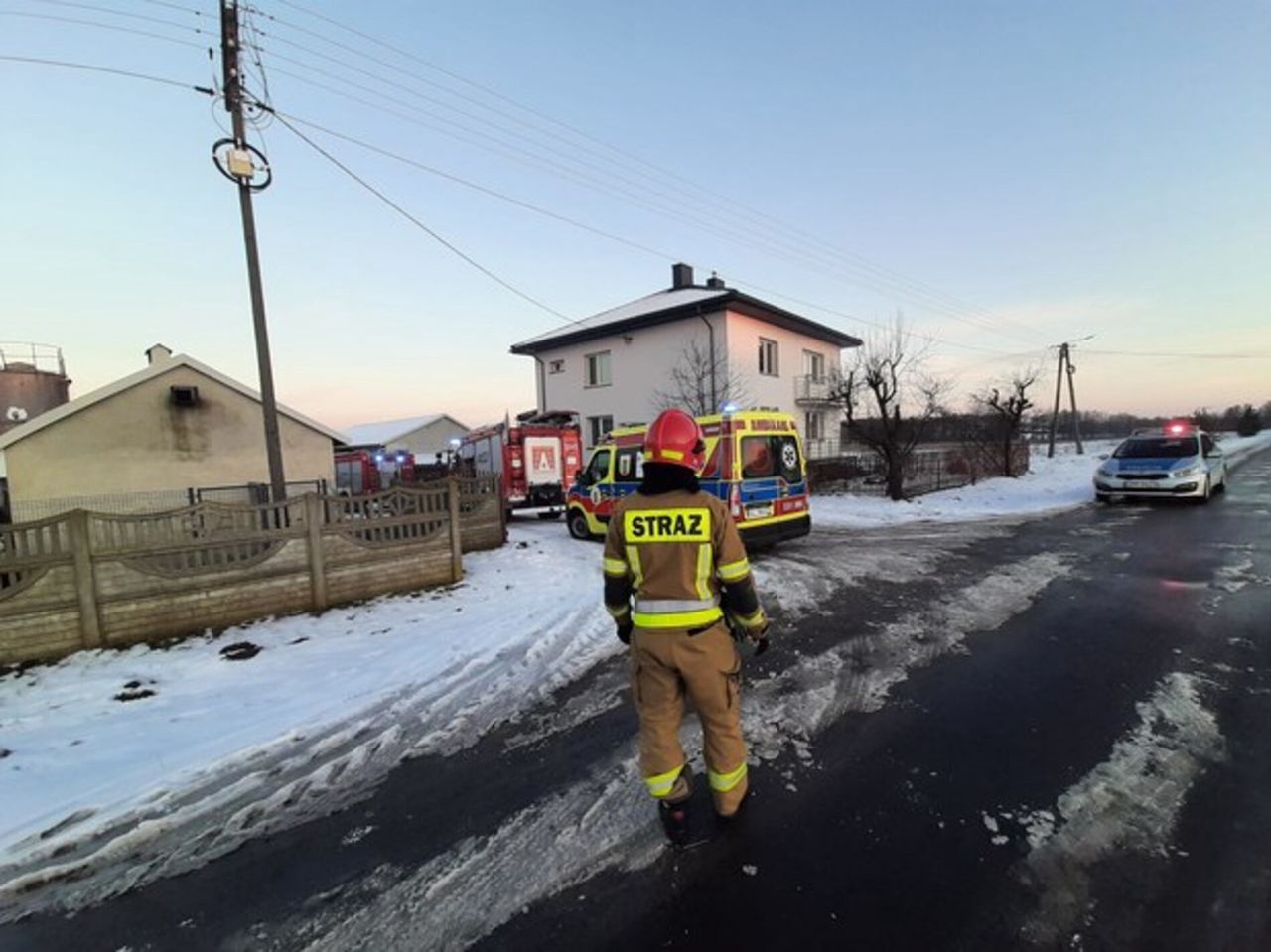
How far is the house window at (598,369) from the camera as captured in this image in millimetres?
26469

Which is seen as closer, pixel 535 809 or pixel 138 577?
pixel 535 809

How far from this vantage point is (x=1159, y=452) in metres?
14.6

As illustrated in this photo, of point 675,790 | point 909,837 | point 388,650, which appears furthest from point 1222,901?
point 388,650

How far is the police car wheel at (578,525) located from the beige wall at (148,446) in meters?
10.8

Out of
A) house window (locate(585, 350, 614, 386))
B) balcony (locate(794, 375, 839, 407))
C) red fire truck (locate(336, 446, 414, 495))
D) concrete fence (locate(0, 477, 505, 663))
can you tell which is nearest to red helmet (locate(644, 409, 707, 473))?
concrete fence (locate(0, 477, 505, 663))

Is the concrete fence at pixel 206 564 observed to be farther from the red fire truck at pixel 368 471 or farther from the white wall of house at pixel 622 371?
the red fire truck at pixel 368 471

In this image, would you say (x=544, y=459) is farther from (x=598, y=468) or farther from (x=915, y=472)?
(x=915, y=472)

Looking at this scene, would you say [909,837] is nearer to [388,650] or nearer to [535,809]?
[535,809]

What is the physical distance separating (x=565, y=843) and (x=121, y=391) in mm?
18406

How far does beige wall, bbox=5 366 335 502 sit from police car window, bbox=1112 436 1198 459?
23.5 meters

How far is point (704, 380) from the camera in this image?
74.1 ft

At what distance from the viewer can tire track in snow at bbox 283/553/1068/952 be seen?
94.5 inches

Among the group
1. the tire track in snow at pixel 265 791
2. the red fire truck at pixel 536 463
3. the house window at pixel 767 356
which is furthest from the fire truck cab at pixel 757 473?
the house window at pixel 767 356

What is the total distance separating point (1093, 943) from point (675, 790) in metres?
1.63
